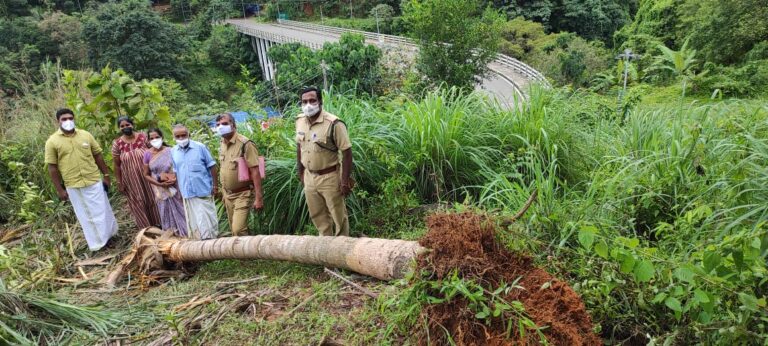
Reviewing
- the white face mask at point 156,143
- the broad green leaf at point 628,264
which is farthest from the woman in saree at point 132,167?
the broad green leaf at point 628,264

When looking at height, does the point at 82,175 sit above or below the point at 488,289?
below

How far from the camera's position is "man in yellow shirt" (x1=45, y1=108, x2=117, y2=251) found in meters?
4.73

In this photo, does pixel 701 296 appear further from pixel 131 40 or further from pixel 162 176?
pixel 131 40

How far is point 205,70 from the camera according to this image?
41.8 meters

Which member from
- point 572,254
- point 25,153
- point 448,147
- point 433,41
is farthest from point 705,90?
point 25,153

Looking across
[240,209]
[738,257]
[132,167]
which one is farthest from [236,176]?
[738,257]

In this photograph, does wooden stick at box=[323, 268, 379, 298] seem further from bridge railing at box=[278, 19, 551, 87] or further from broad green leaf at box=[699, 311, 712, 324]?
bridge railing at box=[278, 19, 551, 87]

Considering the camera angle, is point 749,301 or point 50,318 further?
point 50,318

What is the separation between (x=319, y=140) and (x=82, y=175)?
2871 millimetres

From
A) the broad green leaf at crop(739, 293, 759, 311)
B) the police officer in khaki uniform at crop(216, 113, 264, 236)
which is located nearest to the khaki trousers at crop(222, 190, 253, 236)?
the police officer in khaki uniform at crop(216, 113, 264, 236)

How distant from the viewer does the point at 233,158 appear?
4.18 metres

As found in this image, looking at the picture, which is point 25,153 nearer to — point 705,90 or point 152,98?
point 152,98

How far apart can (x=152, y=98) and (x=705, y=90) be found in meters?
22.0

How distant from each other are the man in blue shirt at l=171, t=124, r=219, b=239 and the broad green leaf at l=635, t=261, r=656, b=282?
3715mm
